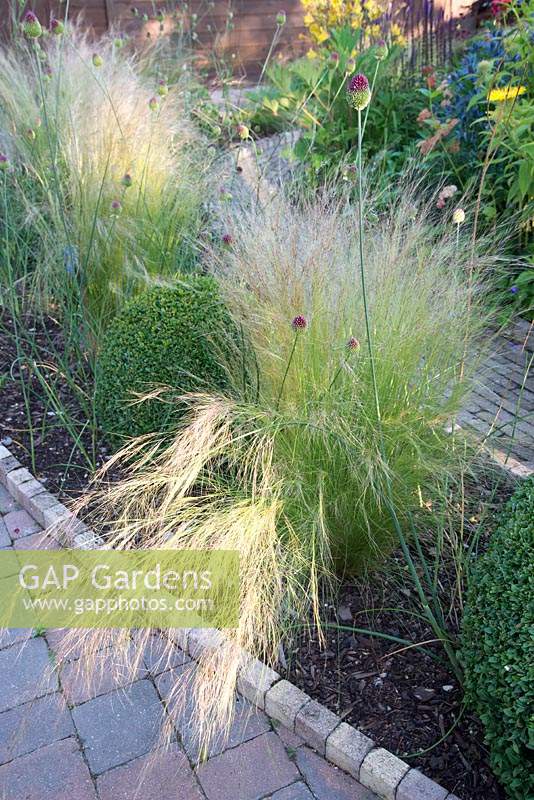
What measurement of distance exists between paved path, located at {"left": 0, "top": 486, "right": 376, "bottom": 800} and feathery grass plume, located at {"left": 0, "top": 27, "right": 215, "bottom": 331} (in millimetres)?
1771

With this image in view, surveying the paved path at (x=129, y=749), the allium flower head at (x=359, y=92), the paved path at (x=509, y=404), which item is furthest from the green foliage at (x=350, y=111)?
the paved path at (x=129, y=749)

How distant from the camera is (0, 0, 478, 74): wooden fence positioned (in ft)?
27.3

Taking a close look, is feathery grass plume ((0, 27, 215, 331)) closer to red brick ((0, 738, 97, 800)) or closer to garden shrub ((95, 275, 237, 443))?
garden shrub ((95, 275, 237, 443))

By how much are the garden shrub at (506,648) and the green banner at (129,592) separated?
0.63 m

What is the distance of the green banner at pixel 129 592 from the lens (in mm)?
2127

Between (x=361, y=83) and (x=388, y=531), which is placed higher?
(x=361, y=83)

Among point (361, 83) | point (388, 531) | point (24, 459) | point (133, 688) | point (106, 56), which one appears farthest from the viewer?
point (106, 56)

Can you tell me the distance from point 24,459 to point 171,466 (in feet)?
3.63

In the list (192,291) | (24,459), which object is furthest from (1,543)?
(192,291)

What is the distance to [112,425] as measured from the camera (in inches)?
118

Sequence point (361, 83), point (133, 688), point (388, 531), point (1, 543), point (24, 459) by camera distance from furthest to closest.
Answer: point (24, 459)
point (1, 543)
point (388, 531)
point (133, 688)
point (361, 83)

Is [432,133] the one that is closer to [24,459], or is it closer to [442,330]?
[442,330]

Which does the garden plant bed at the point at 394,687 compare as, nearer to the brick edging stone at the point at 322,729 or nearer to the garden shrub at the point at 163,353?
the brick edging stone at the point at 322,729

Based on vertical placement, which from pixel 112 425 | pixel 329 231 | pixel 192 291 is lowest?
pixel 112 425
